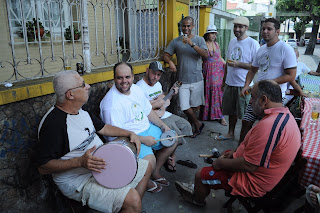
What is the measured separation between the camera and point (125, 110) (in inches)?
109

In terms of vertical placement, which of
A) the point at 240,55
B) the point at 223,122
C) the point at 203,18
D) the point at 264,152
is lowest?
the point at 223,122

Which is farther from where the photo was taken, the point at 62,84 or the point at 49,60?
the point at 49,60

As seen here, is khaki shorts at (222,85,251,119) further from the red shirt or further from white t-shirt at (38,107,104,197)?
white t-shirt at (38,107,104,197)

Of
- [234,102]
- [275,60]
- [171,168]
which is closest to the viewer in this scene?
[275,60]

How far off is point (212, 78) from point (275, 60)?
189cm

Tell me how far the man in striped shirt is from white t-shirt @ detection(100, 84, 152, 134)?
1039 mm

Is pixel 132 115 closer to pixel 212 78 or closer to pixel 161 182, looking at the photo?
pixel 161 182

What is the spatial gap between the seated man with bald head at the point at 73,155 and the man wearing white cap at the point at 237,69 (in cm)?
264

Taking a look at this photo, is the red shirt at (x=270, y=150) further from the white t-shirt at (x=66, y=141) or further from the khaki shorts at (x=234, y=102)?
the khaki shorts at (x=234, y=102)

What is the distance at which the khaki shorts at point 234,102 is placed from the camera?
4184mm

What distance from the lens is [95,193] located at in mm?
1985

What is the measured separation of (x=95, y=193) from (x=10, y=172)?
0.82 m

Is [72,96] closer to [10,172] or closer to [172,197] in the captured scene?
[10,172]

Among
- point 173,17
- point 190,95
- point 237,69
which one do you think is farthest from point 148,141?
point 173,17
